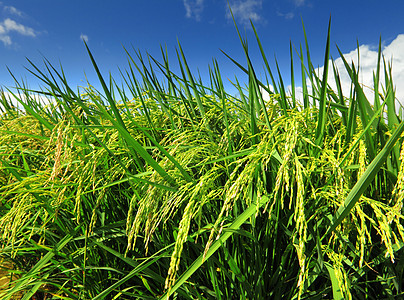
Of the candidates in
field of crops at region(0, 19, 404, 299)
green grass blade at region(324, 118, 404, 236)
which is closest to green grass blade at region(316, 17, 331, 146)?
field of crops at region(0, 19, 404, 299)

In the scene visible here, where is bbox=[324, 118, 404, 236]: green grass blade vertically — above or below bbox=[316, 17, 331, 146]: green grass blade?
below

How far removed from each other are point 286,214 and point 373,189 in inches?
15.3

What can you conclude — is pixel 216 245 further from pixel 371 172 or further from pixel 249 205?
pixel 371 172

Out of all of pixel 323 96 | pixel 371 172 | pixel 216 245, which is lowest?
pixel 216 245

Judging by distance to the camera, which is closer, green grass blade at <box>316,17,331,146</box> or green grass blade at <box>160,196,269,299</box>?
green grass blade at <box>160,196,269,299</box>

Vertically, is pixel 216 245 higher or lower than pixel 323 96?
lower

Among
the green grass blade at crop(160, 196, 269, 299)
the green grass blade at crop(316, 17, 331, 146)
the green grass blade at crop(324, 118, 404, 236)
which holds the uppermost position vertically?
the green grass blade at crop(316, 17, 331, 146)

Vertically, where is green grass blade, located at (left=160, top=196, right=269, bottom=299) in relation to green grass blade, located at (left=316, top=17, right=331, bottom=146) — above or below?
below

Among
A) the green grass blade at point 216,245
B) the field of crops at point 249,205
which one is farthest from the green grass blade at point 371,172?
the green grass blade at point 216,245

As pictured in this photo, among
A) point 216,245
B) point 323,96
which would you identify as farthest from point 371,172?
point 216,245

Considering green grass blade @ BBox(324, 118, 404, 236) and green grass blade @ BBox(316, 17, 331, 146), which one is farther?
green grass blade @ BBox(316, 17, 331, 146)

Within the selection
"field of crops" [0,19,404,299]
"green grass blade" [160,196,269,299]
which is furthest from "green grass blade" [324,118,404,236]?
"green grass blade" [160,196,269,299]

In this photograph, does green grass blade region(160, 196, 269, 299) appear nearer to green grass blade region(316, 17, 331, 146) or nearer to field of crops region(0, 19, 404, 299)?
field of crops region(0, 19, 404, 299)

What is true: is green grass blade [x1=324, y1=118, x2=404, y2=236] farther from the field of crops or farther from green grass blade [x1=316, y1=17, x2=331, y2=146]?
green grass blade [x1=316, y1=17, x2=331, y2=146]
